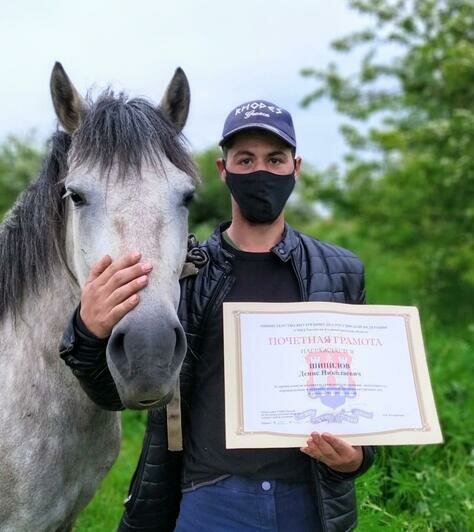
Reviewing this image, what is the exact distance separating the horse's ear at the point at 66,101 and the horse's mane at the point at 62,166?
0.05m

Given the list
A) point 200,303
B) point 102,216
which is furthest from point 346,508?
point 102,216

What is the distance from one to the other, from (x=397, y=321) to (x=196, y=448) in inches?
36.4

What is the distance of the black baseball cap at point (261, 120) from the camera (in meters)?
2.49

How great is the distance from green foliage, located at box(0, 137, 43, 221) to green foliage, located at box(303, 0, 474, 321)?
30.7ft

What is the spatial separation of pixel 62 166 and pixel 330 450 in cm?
147

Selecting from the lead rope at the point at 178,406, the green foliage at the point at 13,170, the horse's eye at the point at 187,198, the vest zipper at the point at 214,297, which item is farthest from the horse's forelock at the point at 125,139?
the green foliage at the point at 13,170

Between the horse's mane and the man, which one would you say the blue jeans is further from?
the horse's mane

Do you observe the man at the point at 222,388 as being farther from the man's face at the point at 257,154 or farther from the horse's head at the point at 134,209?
the horse's head at the point at 134,209

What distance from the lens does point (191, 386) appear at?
256cm

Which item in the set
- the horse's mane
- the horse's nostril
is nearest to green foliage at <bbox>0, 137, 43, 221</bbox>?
the horse's mane

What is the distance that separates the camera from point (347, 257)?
2668 millimetres

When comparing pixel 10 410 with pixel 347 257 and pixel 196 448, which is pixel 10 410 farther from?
pixel 347 257

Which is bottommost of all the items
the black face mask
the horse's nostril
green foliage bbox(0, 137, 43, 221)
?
the horse's nostril

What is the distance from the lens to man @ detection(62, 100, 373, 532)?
7.77 feet
